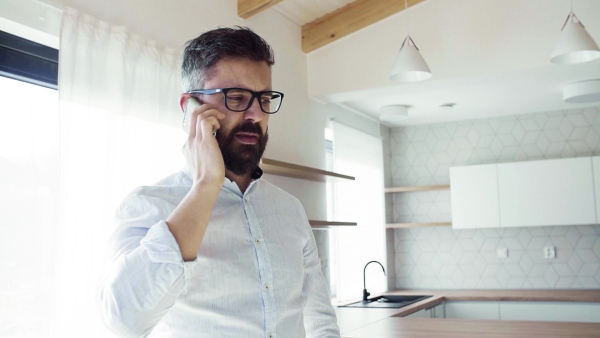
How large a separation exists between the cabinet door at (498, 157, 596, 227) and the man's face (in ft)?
14.8

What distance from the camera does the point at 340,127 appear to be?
16.5ft

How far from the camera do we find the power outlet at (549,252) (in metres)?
5.52

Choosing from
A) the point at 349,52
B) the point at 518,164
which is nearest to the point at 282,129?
the point at 349,52

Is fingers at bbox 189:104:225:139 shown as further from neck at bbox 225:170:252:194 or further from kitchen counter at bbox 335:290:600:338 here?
kitchen counter at bbox 335:290:600:338

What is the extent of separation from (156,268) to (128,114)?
174cm

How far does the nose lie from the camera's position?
3.86 ft

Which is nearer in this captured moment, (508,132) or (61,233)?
(61,233)

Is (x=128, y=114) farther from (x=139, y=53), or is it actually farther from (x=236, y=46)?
(x=236, y=46)

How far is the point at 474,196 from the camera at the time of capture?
5480 millimetres

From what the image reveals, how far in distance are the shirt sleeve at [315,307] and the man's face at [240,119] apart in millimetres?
310

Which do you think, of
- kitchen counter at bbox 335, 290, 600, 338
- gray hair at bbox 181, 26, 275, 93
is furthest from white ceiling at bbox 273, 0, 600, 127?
gray hair at bbox 181, 26, 275, 93

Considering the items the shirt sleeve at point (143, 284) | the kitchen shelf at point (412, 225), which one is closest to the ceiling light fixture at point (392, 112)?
the kitchen shelf at point (412, 225)

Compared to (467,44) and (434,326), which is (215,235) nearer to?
(434,326)

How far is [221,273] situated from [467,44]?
3167 mm
